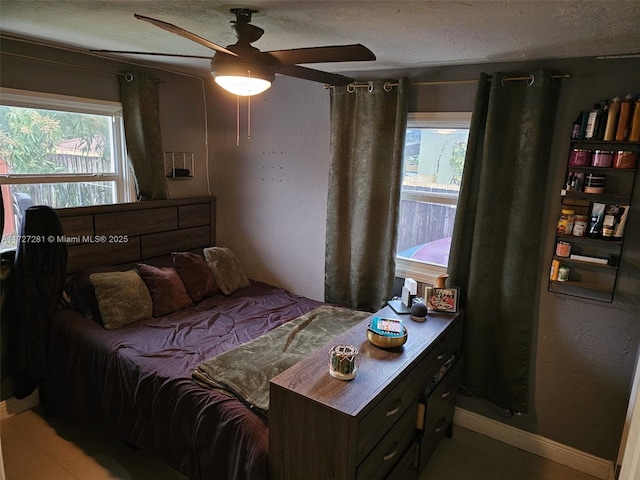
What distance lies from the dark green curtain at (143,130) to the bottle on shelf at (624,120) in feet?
9.90

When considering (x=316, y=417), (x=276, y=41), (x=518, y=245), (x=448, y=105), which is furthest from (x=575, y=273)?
(x=276, y=41)

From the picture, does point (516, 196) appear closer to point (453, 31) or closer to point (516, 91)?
point (516, 91)

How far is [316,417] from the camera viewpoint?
5.19 ft

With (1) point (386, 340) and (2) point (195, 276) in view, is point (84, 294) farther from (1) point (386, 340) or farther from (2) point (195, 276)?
(1) point (386, 340)

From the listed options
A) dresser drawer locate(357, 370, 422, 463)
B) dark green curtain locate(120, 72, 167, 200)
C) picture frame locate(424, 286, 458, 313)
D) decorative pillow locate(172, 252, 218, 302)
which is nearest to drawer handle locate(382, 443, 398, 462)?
dresser drawer locate(357, 370, 422, 463)

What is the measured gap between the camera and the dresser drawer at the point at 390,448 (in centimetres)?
169

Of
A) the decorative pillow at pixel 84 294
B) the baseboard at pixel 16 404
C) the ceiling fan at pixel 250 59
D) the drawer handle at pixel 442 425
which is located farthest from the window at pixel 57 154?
the drawer handle at pixel 442 425

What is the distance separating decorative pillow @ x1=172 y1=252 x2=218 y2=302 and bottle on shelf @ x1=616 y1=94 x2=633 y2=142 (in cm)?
271

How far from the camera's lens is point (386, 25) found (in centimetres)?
183

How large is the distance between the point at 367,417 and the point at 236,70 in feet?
4.80

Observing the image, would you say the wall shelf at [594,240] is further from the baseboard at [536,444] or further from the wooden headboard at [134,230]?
the wooden headboard at [134,230]

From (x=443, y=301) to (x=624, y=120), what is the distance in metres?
1.32

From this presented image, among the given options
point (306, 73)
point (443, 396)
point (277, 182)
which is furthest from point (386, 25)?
point (443, 396)

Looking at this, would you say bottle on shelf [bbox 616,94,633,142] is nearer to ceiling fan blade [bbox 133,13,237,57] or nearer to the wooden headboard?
ceiling fan blade [bbox 133,13,237,57]
